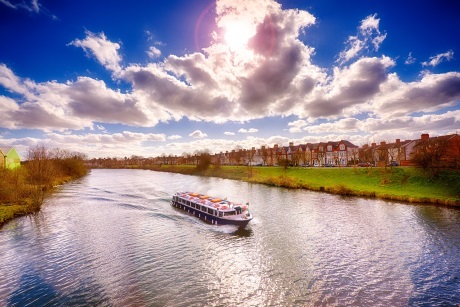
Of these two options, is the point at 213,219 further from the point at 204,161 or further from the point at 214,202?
the point at 204,161

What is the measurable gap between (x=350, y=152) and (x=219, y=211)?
9407cm

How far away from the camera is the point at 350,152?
107m

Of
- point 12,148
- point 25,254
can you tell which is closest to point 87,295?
point 25,254

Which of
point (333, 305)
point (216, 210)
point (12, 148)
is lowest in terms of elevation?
point (333, 305)

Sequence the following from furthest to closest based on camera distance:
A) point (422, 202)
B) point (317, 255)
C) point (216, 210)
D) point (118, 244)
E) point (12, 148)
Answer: point (12, 148) → point (422, 202) → point (216, 210) → point (118, 244) → point (317, 255)

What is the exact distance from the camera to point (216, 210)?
31.0 m

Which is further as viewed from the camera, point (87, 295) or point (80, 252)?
point (80, 252)

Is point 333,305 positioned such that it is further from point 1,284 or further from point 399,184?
point 399,184

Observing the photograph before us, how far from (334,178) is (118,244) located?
54389mm

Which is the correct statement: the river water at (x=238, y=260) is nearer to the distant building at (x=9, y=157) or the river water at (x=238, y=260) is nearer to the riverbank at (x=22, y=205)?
the riverbank at (x=22, y=205)

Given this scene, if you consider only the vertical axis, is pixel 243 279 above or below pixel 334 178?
below

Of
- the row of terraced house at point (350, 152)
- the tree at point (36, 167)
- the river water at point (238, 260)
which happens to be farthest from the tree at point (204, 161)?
the river water at point (238, 260)

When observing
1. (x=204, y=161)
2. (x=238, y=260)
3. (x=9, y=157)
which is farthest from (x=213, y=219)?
(x=204, y=161)

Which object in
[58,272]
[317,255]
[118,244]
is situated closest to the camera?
[58,272]
